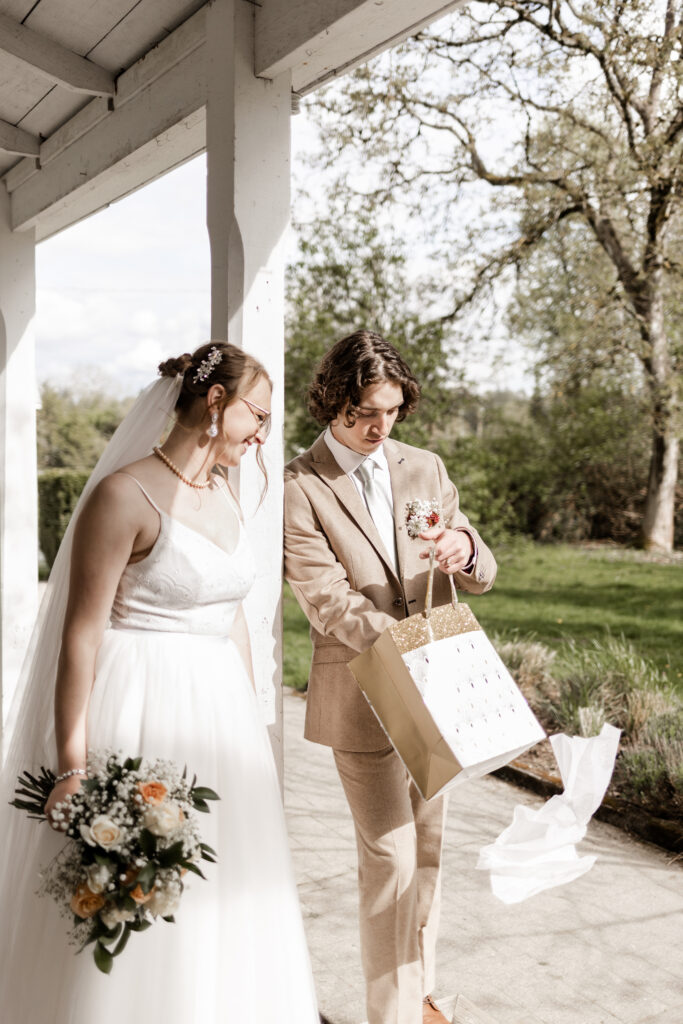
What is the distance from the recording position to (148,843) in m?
1.72

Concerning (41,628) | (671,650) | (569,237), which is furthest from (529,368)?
(41,628)

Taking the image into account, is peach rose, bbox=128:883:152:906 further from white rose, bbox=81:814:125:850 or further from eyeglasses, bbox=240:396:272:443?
eyeglasses, bbox=240:396:272:443

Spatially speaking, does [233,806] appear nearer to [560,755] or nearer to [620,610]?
[560,755]

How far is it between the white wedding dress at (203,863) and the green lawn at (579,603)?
4.97m

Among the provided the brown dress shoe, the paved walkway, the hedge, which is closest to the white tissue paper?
the paved walkway

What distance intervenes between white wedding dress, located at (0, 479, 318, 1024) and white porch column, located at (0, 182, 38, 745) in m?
2.39

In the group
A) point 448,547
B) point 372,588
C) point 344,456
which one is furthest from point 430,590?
point 344,456

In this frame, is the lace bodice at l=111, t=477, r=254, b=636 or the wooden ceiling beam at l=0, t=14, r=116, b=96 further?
the wooden ceiling beam at l=0, t=14, r=116, b=96

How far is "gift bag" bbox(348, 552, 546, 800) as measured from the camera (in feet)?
6.81

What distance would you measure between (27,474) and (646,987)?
353 centimetres

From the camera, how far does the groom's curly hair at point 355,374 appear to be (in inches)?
94.8

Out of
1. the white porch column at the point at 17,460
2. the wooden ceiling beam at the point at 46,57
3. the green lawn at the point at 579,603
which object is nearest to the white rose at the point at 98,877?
the wooden ceiling beam at the point at 46,57

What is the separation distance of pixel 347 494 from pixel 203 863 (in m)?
1.03

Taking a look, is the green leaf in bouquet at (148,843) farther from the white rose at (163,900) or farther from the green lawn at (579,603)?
the green lawn at (579,603)
